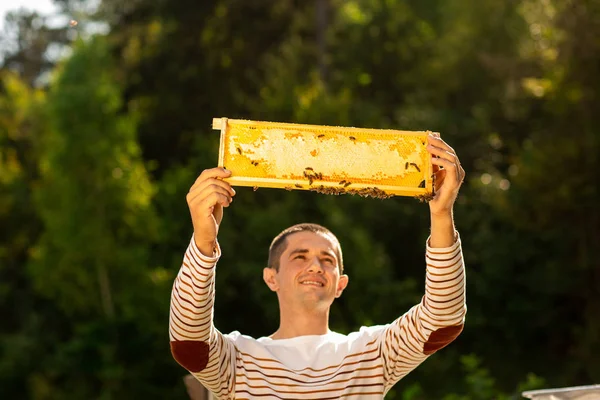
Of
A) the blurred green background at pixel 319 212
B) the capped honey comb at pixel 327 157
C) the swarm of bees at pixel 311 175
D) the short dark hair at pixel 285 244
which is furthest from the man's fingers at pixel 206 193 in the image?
the blurred green background at pixel 319 212

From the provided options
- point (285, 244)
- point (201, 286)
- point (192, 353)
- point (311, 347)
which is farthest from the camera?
point (285, 244)

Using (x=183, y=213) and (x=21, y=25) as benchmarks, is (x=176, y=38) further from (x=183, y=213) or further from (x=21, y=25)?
(x=21, y=25)

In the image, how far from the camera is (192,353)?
12.3 feet

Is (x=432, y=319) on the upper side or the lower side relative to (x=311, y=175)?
lower

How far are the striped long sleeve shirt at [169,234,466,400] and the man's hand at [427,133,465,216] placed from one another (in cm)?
19

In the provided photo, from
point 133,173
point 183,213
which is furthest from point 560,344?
point 133,173

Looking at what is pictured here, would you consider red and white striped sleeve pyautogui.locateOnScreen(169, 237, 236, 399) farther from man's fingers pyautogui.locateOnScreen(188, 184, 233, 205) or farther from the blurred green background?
the blurred green background

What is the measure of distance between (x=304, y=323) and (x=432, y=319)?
66 cm

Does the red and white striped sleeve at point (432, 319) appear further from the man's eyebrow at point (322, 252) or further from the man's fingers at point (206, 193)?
the man's fingers at point (206, 193)

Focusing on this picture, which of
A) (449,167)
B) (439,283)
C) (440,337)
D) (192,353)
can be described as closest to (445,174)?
(449,167)

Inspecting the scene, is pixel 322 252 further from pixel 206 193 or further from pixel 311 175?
pixel 206 193

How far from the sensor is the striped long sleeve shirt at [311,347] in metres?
3.68

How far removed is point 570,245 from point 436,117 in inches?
223

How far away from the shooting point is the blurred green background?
824 inches
